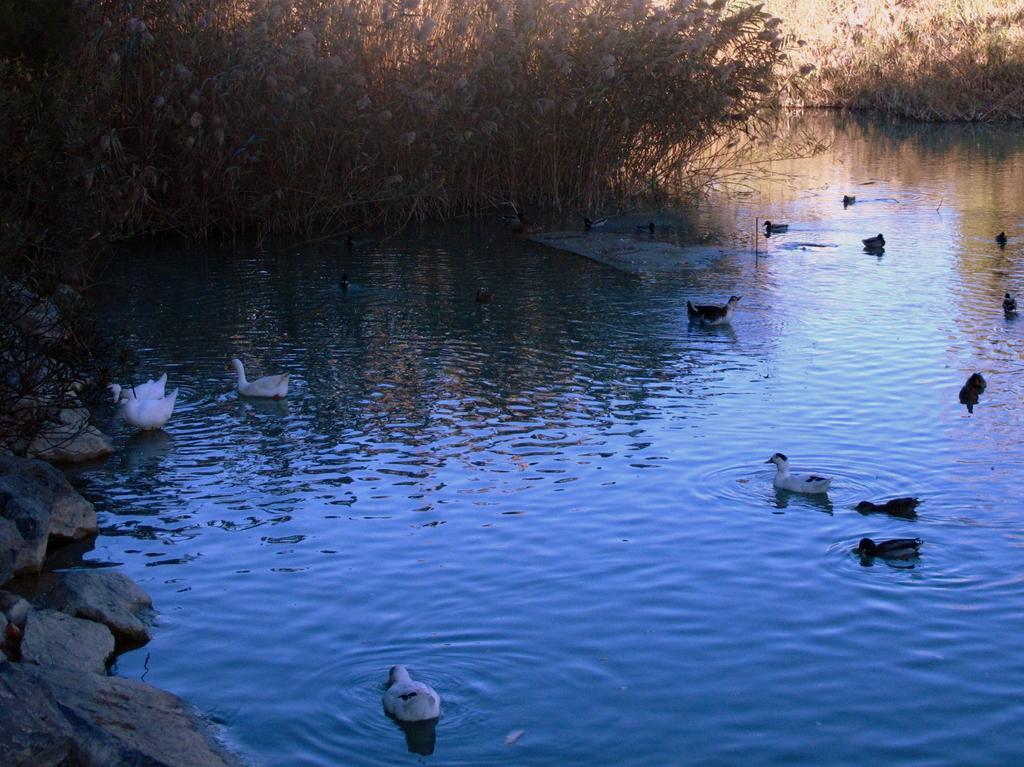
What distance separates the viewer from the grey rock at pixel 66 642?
575 cm

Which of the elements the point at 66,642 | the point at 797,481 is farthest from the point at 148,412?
the point at 797,481

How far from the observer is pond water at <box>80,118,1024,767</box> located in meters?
5.85

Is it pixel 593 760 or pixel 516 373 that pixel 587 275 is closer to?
pixel 516 373

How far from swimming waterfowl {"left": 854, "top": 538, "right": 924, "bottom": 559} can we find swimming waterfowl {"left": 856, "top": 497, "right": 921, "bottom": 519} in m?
0.56

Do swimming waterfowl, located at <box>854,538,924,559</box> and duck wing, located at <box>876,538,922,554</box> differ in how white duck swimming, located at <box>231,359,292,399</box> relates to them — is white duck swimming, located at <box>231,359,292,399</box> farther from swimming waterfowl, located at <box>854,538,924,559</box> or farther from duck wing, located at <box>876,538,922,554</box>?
duck wing, located at <box>876,538,922,554</box>

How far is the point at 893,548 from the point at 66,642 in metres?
4.45

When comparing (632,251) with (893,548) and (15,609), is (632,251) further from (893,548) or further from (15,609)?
(15,609)

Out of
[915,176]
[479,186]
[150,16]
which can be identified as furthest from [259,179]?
[915,176]

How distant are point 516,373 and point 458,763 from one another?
6.80m

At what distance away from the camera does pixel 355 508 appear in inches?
333

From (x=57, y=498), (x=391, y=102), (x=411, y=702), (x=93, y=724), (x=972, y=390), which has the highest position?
(x=391, y=102)

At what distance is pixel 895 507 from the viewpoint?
7949 millimetres

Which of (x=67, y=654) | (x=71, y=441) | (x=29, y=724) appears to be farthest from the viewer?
(x=71, y=441)

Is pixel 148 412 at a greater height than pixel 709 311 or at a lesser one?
lesser
